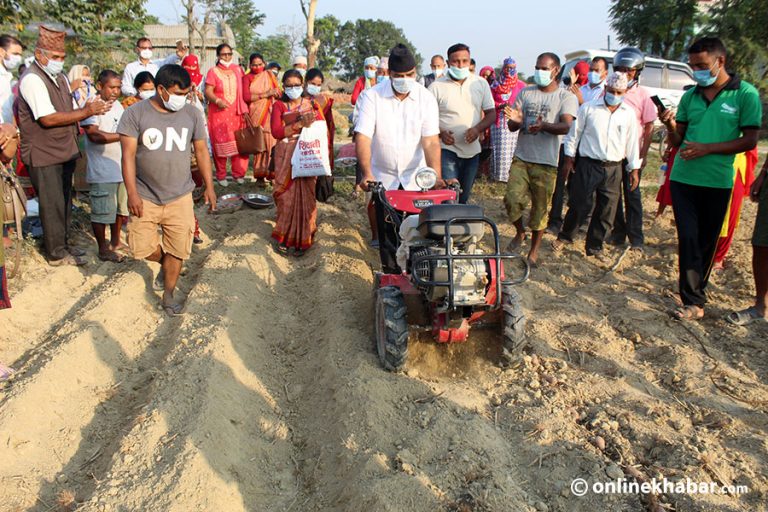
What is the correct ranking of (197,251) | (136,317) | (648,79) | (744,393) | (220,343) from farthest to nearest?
1. (648,79)
2. (197,251)
3. (136,317)
4. (220,343)
5. (744,393)

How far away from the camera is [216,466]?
9.98 feet

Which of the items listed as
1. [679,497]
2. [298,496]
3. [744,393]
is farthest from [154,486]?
[744,393]

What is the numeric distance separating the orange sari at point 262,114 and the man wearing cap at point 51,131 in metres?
3.03

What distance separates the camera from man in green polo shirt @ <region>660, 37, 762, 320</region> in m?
4.43

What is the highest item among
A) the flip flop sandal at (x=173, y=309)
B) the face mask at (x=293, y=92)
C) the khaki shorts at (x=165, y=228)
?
the face mask at (x=293, y=92)

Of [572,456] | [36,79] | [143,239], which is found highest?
[36,79]

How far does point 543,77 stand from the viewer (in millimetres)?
5730

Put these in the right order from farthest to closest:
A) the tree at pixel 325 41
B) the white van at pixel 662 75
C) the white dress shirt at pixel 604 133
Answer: the tree at pixel 325 41 < the white van at pixel 662 75 < the white dress shirt at pixel 604 133

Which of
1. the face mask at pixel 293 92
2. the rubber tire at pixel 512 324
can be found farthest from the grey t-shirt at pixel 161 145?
the rubber tire at pixel 512 324

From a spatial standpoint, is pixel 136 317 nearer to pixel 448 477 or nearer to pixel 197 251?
pixel 197 251

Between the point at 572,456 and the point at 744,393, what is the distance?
1.45m

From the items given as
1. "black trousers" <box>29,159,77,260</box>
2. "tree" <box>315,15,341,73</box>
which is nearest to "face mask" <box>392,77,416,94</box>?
"black trousers" <box>29,159,77,260</box>

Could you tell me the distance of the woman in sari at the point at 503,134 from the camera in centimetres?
839

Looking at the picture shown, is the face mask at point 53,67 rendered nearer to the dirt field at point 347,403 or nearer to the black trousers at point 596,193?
the dirt field at point 347,403
